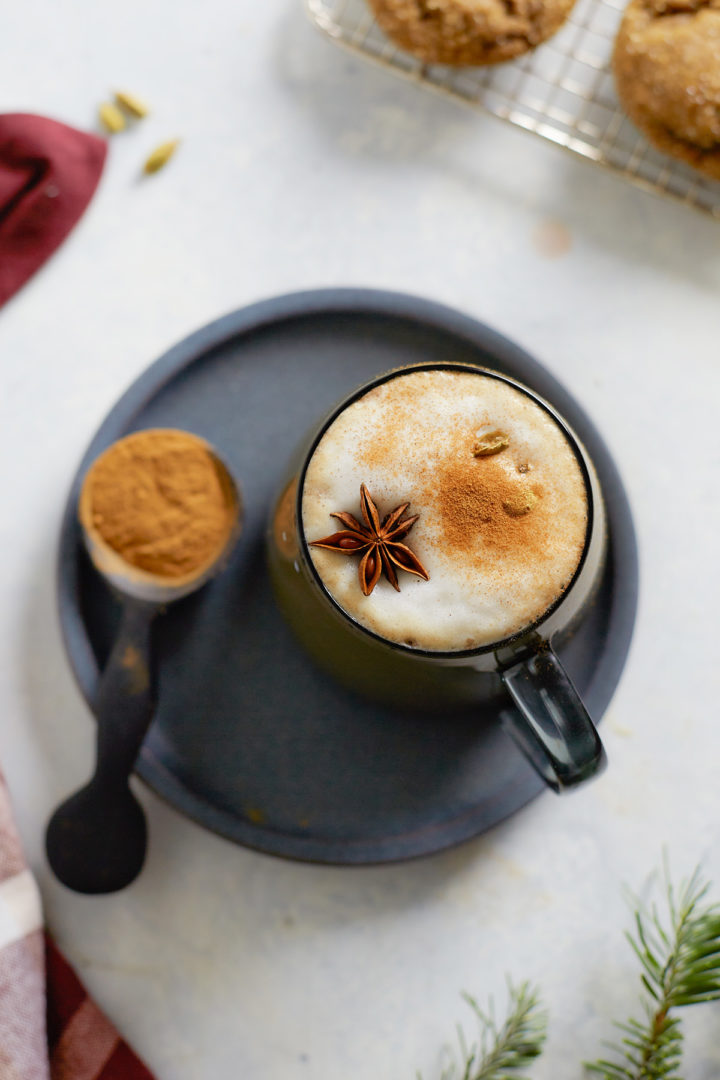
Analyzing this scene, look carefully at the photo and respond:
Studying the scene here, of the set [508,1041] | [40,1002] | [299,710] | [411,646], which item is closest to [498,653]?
[411,646]

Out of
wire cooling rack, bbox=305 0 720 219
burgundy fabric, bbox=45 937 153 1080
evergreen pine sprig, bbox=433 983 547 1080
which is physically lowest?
burgundy fabric, bbox=45 937 153 1080

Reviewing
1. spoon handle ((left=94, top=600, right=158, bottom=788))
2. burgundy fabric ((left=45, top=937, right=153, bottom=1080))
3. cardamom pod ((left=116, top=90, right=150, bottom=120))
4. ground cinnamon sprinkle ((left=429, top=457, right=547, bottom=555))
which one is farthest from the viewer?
cardamom pod ((left=116, top=90, right=150, bottom=120))

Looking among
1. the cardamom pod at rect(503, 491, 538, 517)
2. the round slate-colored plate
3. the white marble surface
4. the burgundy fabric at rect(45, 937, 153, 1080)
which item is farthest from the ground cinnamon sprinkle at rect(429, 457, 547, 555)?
the burgundy fabric at rect(45, 937, 153, 1080)

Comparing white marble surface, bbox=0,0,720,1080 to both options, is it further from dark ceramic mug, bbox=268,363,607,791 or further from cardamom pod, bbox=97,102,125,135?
dark ceramic mug, bbox=268,363,607,791

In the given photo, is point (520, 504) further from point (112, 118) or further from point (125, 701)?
point (112, 118)

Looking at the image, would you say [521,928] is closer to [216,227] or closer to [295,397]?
[295,397]

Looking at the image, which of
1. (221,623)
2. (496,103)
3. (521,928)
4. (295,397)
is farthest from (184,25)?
(521,928)
